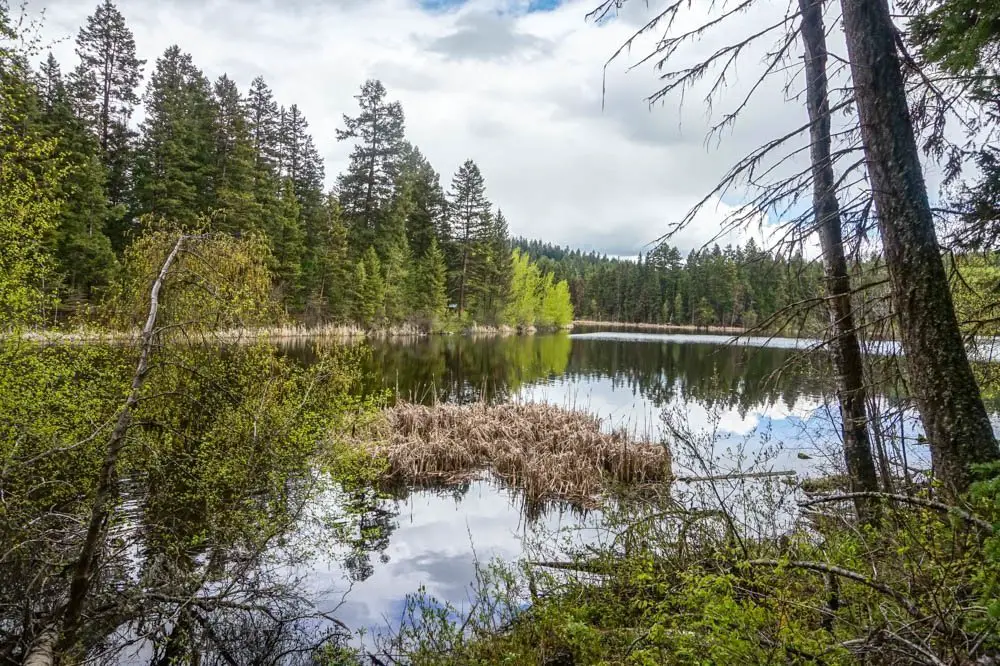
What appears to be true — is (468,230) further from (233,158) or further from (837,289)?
(837,289)

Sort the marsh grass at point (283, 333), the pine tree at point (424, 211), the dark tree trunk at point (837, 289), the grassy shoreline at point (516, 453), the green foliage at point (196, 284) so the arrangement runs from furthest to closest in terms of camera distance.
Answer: the pine tree at point (424, 211) → the grassy shoreline at point (516, 453) → the marsh grass at point (283, 333) → the green foliage at point (196, 284) → the dark tree trunk at point (837, 289)

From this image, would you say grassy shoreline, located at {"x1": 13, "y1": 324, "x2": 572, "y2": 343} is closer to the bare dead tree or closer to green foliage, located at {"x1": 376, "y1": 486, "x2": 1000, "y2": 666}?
green foliage, located at {"x1": 376, "y1": 486, "x2": 1000, "y2": 666}

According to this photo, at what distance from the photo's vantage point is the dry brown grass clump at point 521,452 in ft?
29.0

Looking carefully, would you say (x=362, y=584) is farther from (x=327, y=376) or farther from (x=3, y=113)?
(x=3, y=113)

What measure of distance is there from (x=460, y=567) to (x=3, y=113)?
8.05m

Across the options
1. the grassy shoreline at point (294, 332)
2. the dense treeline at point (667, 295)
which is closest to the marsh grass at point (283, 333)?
the grassy shoreline at point (294, 332)

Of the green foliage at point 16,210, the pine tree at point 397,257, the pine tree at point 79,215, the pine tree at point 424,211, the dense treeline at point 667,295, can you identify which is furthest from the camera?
the dense treeline at point 667,295

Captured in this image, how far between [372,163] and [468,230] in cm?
1133

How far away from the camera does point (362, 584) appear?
6035 mm

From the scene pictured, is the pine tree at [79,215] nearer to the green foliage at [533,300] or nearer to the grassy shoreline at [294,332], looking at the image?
the grassy shoreline at [294,332]

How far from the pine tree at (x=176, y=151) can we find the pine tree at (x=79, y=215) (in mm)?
2658

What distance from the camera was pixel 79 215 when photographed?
24453 mm

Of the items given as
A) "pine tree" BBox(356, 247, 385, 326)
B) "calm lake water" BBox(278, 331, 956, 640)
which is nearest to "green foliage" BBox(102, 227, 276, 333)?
"calm lake water" BBox(278, 331, 956, 640)

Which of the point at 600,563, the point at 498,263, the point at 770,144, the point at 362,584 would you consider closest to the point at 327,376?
the point at 362,584
